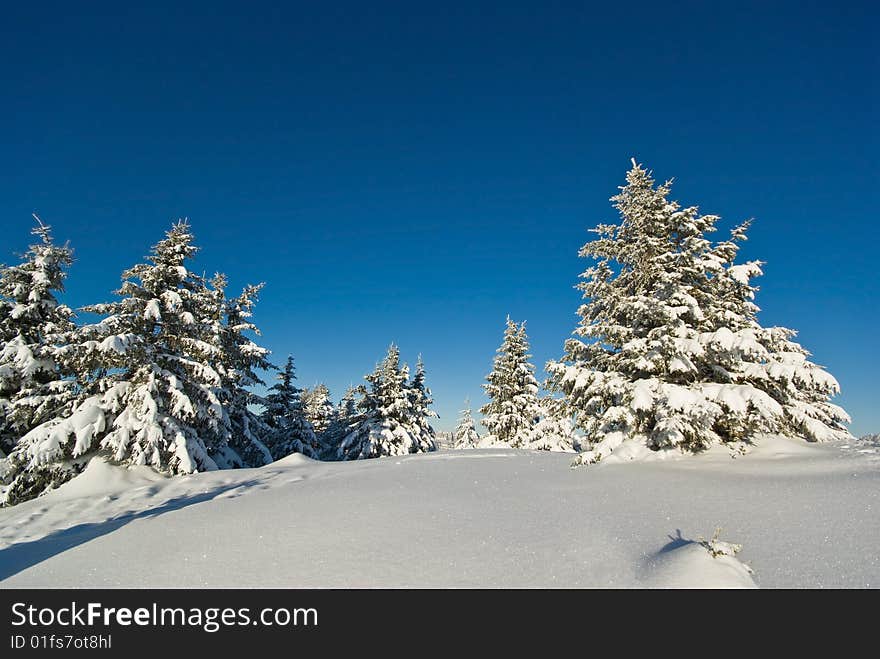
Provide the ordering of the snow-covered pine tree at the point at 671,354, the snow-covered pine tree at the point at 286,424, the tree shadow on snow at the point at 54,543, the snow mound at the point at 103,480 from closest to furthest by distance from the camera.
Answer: the tree shadow on snow at the point at 54,543, the snow-covered pine tree at the point at 671,354, the snow mound at the point at 103,480, the snow-covered pine tree at the point at 286,424

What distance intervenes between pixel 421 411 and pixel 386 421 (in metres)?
4.41

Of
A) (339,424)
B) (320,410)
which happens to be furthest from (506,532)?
(320,410)

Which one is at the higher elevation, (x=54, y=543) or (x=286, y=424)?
(x=286, y=424)

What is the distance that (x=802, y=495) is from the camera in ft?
21.4

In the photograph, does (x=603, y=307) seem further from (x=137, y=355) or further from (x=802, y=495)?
(x=137, y=355)

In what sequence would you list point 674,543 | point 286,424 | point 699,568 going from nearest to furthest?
point 699,568 < point 674,543 < point 286,424

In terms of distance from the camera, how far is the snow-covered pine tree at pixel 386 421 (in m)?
28.8

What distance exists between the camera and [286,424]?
89.9ft

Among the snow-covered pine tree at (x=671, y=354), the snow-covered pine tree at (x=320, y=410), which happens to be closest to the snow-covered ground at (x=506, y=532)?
the snow-covered pine tree at (x=671, y=354)

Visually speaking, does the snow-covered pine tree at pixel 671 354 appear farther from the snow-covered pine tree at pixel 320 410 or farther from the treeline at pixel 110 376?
the snow-covered pine tree at pixel 320 410

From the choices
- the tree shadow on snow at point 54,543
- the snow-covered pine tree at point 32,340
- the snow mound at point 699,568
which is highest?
the snow-covered pine tree at point 32,340

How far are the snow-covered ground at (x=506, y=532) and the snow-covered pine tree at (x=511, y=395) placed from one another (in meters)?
17.3

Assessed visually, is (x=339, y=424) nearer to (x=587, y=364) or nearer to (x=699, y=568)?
(x=587, y=364)
